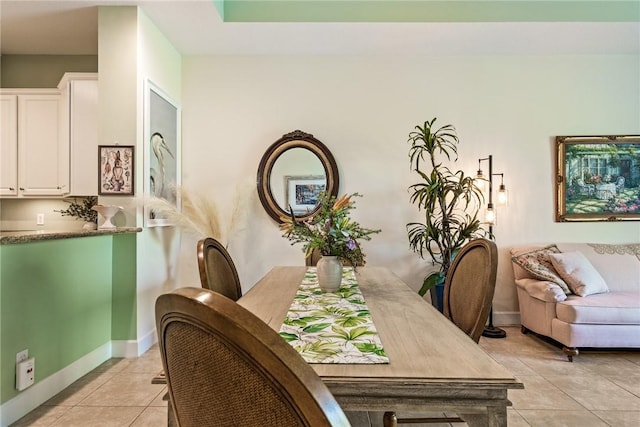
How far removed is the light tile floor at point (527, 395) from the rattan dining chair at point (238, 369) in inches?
70.7

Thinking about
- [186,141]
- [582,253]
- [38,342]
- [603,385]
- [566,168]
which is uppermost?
Answer: [186,141]

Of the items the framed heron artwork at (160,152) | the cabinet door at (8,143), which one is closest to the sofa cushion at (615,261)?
the framed heron artwork at (160,152)

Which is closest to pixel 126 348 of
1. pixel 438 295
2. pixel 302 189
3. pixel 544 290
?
pixel 302 189

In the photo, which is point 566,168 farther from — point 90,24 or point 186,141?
point 90,24

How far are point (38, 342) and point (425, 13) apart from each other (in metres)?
3.63

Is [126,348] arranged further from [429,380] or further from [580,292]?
[580,292]

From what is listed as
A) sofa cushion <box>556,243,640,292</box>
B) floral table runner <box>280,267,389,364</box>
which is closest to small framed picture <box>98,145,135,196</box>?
floral table runner <box>280,267,389,364</box>

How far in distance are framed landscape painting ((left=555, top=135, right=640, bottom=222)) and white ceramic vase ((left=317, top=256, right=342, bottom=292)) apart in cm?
316

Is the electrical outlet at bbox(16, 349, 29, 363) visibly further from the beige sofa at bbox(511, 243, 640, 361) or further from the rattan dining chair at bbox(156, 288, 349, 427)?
the beige sofa at bbox(511, 243, 640, 361)

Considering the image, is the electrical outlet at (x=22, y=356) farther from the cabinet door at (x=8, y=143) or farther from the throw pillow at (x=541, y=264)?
the throw pillow at (x=541, y=264)

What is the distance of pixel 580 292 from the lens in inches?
125

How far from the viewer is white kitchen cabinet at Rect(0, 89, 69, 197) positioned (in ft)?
12.6

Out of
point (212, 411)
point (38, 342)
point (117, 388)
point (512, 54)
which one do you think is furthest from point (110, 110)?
point (512, 54)

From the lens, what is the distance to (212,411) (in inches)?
21.1
